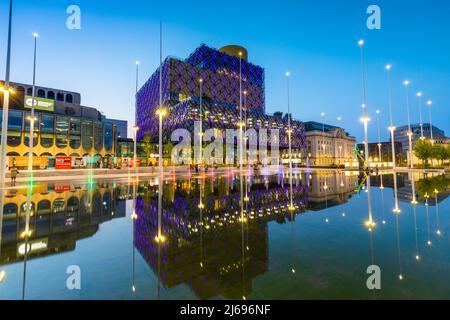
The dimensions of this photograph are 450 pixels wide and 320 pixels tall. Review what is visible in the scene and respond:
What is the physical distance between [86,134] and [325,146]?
110720 mm

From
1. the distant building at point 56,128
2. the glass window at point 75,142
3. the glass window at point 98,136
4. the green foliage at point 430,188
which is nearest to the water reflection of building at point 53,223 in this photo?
the green foliage at point 430,188

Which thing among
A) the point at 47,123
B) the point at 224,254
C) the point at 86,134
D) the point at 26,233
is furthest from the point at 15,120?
the point at 224,254

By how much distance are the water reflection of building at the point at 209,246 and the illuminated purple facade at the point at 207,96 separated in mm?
60436

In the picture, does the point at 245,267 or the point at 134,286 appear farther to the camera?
the point at 245,267

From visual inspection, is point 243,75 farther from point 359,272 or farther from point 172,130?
point 359,272

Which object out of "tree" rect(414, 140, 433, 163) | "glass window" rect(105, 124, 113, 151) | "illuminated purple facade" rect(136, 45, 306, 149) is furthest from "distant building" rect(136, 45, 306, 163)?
"tree" rect(414, 140, 433, 163)

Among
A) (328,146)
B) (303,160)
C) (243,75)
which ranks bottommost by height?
(303,160)

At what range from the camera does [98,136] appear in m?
71.9

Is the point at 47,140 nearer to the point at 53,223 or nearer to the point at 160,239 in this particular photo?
the point at 53,223

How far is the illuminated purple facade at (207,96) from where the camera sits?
234ft

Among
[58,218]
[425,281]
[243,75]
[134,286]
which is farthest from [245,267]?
[243,75]

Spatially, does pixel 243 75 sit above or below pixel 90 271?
above
